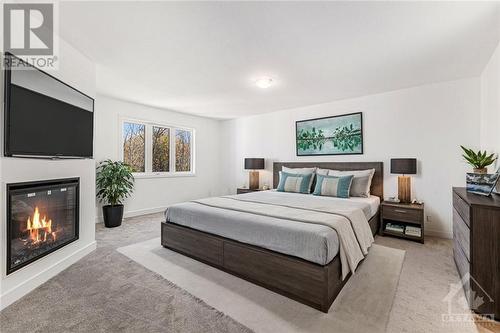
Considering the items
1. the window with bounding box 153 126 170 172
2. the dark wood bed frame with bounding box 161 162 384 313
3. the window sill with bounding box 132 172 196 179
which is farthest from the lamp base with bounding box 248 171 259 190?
the dark wood bed frame with bounding box 161 162 384 313

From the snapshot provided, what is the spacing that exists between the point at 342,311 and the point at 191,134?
539 cm

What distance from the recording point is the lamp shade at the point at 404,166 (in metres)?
3.58

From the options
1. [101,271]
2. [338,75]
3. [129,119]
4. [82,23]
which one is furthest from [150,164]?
[338,75]

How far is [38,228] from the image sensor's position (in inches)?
85.5

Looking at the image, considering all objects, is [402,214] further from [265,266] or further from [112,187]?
[112,187]

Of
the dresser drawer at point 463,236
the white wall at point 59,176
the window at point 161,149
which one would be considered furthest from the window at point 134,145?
the dresser drawer at point 463,236

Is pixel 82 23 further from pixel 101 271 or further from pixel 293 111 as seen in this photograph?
pixel 293 111

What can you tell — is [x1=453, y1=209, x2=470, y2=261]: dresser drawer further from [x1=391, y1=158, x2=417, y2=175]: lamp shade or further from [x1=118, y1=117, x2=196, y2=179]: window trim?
[x1=118, y1=117, x2=196, y2=179]: window trim

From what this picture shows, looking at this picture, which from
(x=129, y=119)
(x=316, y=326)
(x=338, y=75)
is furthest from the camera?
(x=129, y=119)

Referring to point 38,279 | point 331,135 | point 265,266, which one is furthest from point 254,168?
point 38,279

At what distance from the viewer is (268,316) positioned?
1.77 metres

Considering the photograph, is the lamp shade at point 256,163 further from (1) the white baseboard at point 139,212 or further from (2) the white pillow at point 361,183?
(1) the white baseboard at point 139,212

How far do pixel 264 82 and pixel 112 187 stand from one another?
332 centimetres

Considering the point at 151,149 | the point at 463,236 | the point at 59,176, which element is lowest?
the point at 463,236
